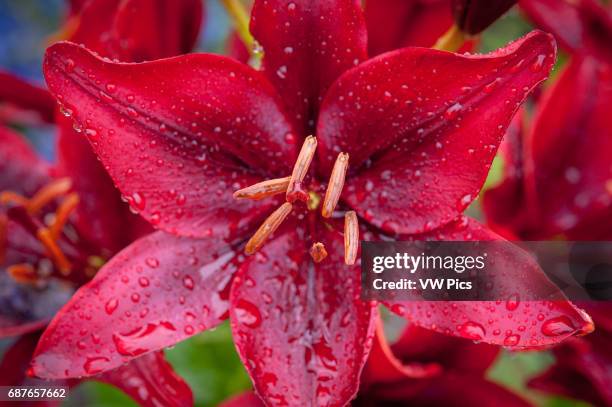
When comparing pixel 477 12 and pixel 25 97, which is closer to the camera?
pixel 477 12

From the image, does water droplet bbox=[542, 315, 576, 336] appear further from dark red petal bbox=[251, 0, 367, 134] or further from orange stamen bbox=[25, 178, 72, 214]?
orange stamen bbox=[25, 178, 72, 214]

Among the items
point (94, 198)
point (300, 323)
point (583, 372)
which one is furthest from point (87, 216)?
point (583, 372)

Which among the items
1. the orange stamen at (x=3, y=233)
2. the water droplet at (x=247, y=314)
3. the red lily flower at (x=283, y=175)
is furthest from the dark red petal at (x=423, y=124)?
the orange stamen at (x=3, y=233)

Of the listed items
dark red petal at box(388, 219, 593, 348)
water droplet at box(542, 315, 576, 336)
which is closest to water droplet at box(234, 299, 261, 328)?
dark red petal at box(388, 219, 593, 348)

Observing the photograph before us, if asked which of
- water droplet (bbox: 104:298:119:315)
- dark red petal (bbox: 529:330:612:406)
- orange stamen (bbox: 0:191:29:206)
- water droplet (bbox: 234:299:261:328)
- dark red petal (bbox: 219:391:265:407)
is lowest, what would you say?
dark red petal (bbox: 529:330:612:406)

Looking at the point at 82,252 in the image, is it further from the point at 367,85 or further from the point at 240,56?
the point at 367,85

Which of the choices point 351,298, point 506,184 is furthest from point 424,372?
point 506,184

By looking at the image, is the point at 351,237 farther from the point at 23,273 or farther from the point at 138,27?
the point at 23,273
